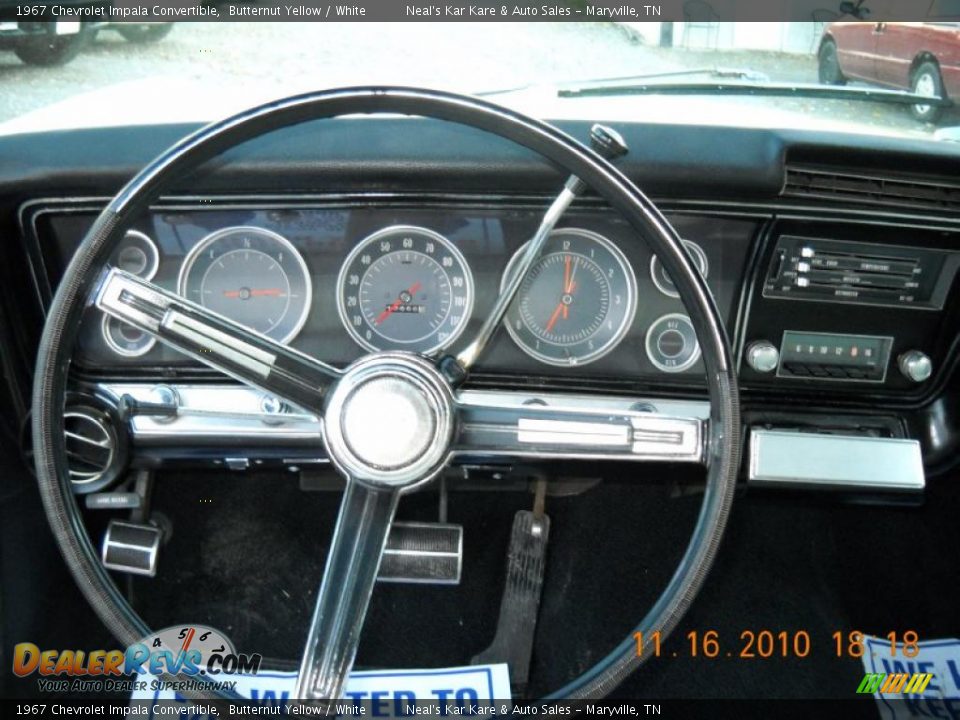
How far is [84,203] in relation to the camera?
2.06 meters

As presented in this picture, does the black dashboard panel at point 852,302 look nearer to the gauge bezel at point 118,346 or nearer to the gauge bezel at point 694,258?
the gauge bezel at point 694,258

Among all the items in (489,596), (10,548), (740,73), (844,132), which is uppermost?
(740,73)

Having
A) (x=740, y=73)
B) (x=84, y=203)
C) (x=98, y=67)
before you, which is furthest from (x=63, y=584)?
(x=740, y=73)

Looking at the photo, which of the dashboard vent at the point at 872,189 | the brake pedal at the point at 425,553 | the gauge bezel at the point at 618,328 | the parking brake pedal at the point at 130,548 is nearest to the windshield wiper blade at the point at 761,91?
the dashboard vent at the point at 872,189

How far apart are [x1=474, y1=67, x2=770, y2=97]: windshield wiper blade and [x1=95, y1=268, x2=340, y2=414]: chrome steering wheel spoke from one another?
35.4 inches

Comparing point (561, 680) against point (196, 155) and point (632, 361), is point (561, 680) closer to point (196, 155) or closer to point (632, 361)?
point (632, 361)

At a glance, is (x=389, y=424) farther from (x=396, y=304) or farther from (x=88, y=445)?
(x=88, y=445)

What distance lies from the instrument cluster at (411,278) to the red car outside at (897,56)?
1.47 feet

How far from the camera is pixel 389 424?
148 centimetres

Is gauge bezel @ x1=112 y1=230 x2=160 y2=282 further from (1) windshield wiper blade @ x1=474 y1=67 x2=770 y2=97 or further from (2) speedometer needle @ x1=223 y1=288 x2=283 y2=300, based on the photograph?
(1) windshield wiper blade @ x1=474 y1=67 x2=770 y2=97

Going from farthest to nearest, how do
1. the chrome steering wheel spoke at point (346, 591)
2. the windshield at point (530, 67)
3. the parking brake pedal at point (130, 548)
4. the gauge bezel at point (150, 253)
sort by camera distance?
the parking brake pedal at point (130, 548)
the gauge bezel at point (150, 253)
the windshield at point (530, 67)
the chrome steering wheel spoke at point (346, 591)

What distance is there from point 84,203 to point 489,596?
56.6 inches

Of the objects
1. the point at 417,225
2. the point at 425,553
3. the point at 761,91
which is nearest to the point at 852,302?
the point at 761,91

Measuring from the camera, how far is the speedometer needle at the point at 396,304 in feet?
6.79
